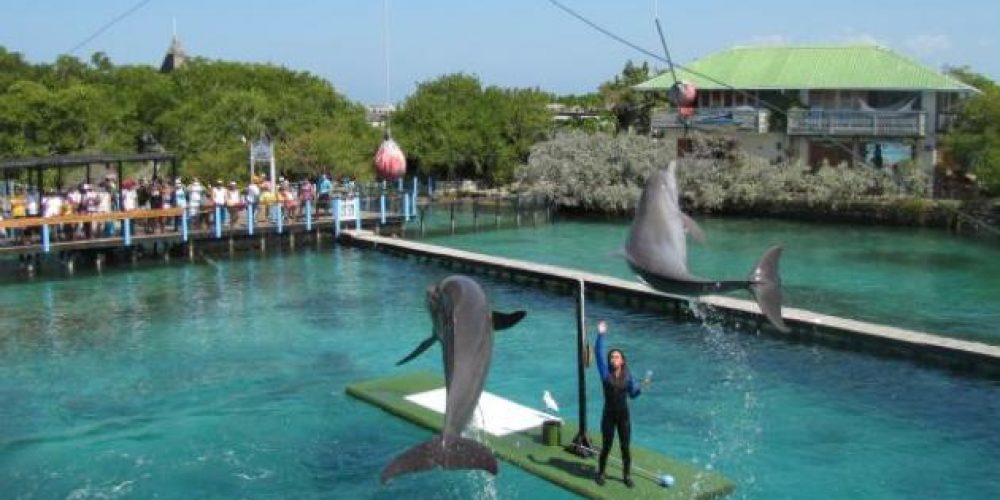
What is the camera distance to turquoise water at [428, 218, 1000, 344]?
23.7 meters

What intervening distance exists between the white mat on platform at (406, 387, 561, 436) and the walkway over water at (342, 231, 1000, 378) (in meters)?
1.95

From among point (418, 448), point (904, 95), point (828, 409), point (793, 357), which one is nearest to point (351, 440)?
point (418, 448)

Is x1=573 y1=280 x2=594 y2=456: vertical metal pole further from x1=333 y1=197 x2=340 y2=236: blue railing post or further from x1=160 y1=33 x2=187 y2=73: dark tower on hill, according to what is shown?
x1=160 y1=33 x2=187 y2=73: dark tower on hill

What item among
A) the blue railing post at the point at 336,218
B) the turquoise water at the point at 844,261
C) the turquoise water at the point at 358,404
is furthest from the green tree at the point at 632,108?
the turquoise water at the point at 358,404

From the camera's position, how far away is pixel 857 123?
46.1 m

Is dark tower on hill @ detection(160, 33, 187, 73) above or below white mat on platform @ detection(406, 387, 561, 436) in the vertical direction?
above

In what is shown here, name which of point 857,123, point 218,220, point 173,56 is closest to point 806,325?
point 218,220

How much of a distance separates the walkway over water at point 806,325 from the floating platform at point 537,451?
6.67ft

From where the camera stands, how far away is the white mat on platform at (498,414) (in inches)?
535

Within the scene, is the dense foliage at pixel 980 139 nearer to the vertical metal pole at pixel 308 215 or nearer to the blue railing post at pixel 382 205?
the blue railing post at pixel 382 205

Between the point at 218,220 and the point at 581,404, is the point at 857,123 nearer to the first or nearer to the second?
the point at 218,220

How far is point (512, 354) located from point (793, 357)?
501 centimetres

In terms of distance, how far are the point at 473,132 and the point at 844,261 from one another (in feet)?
92.3

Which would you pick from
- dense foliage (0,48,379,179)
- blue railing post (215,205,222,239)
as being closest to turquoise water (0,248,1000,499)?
blue railing post (215,205,222,239)
